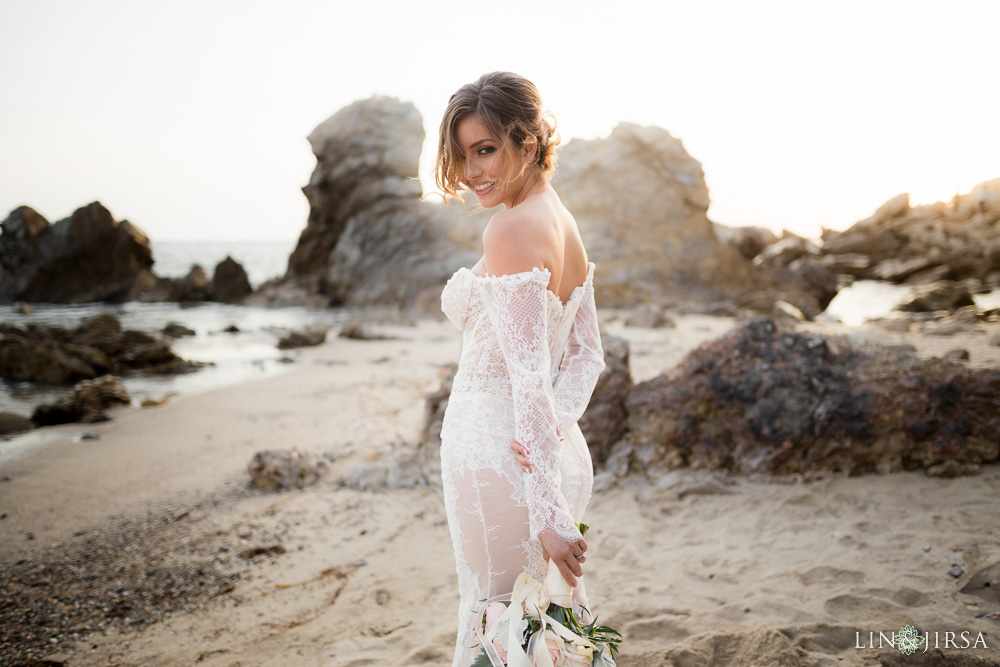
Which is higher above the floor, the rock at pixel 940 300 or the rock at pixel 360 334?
the rock at pixel 940 300

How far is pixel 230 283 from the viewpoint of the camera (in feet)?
79.9

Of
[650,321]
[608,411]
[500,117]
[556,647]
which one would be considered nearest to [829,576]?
[608,411]

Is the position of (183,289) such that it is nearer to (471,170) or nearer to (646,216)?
(646,216)

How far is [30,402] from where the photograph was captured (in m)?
8.38

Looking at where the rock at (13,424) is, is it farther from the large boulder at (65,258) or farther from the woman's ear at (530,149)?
the large boulder at (65,258)

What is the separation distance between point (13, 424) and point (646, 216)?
15.7 m

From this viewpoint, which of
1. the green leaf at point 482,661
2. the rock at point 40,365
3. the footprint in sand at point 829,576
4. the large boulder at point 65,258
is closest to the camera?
Result: the green leaf at point 482,661

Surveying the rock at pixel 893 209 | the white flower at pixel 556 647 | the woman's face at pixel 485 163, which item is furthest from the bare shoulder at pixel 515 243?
the rock at pixel 893 209

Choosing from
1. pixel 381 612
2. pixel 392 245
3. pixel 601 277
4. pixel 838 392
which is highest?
pixel 392 245

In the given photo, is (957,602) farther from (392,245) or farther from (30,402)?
(392,245)

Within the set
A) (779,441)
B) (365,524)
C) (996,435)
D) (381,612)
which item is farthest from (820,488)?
(365,524)

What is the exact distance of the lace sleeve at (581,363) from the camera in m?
2.02

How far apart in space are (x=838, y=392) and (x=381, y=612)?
11.3ft

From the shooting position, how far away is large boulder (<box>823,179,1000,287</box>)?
20078mm
